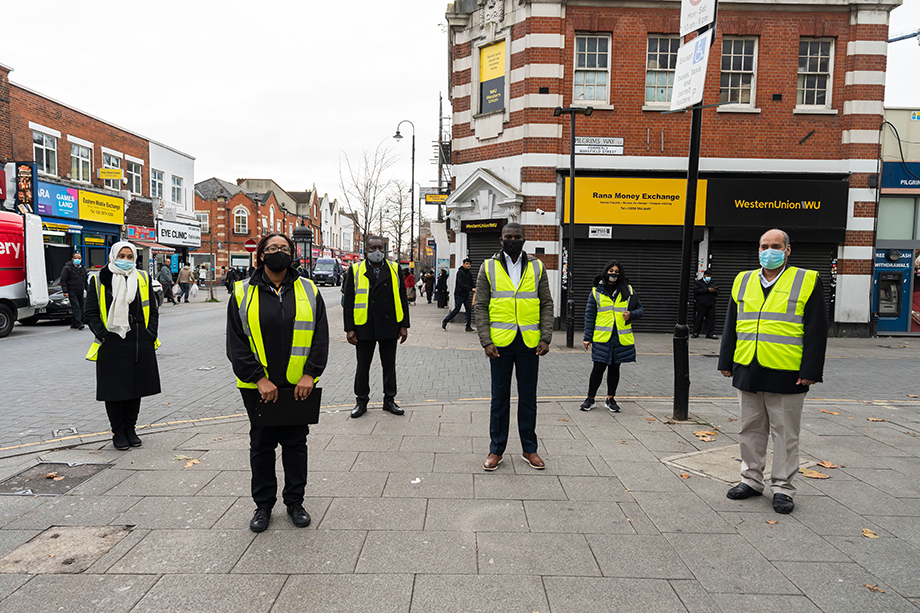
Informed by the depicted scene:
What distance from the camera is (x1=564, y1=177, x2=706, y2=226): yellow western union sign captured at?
1499 centimetres

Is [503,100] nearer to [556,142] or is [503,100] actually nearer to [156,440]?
[556,142]

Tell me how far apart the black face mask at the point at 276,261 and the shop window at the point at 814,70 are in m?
15.6

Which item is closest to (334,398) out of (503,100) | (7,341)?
(7,341)

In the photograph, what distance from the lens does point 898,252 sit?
15.4m

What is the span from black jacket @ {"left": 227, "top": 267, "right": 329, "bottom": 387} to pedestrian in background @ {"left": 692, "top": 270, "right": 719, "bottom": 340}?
12784mm

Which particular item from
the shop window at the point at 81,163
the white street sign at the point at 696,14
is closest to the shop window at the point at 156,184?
the shop window at the point at 81,163

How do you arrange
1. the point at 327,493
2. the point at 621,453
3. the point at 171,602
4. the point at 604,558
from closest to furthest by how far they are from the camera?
the point at 171,602 → the point at 604,558 → the point at 327,493 → the point at 621,453

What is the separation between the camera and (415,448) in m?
5.24

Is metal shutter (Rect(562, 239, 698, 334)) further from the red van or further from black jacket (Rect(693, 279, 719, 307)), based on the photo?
the red van

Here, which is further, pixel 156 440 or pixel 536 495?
pixel 156 440

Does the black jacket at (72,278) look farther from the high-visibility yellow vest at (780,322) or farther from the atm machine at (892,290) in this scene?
the atm machine at (892,290)

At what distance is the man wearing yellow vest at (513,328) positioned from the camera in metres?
4.70

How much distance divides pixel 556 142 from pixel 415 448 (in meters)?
11.7

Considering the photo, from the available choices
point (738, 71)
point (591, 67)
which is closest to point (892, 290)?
point (738, 71)
